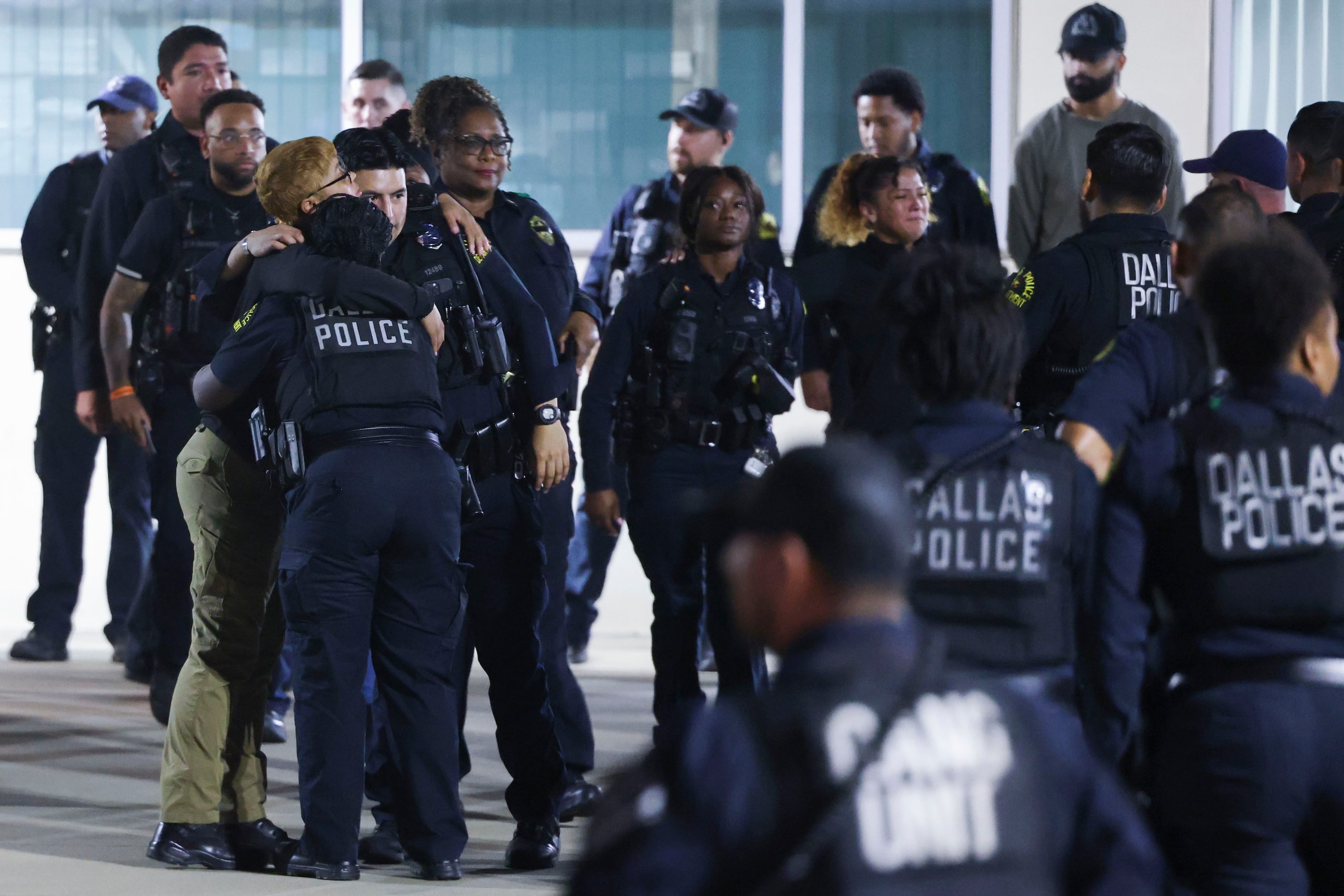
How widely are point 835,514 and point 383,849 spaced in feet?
10.2

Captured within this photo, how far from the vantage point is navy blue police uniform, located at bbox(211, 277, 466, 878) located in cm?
409

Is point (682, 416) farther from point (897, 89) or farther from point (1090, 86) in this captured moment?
point (1090, 86)

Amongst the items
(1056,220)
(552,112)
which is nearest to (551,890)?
(1056,220)

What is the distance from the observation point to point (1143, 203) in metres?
4.34

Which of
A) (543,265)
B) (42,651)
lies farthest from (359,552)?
(42,651)

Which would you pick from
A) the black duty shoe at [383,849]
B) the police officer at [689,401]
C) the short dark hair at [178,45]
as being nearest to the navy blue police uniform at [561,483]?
the police officer at [689,401]

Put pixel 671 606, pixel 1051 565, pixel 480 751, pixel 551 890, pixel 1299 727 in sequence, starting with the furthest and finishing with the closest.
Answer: pixel 480 751 → pixel 671 606 → pixel 551 890 → pixel 1051 565 → pixel 1299 727

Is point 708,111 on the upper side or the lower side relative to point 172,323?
upper

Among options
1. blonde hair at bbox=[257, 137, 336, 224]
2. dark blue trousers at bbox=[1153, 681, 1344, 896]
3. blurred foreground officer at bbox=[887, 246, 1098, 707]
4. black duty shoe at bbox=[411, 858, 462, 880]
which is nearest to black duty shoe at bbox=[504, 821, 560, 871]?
black duty shoe at bbox=[411, 858, 462, 880]

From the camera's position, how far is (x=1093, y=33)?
673 cm

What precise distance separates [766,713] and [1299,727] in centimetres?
119

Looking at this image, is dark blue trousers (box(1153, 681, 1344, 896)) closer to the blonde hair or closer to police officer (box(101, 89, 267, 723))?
the blonde hair

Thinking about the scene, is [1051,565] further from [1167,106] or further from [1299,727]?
[1167,106]

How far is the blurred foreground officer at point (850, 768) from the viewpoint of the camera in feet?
5.33
